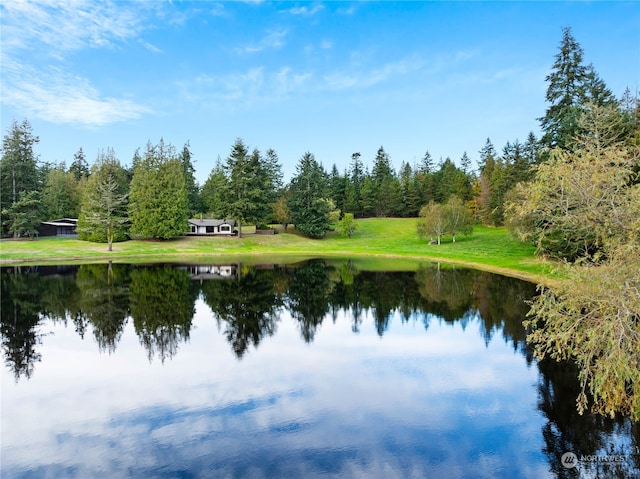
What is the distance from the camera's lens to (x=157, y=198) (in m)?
62.8

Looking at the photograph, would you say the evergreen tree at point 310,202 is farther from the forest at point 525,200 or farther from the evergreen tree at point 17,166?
the evergreen tree at point 17,166

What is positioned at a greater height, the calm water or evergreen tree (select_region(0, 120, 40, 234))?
evergreen tree (select_region(0, 120, 40, 234))

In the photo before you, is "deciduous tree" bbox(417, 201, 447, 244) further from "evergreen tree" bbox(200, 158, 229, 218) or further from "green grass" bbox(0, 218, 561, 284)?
"evergreen tree" bbox(200, 158, 229, 218)

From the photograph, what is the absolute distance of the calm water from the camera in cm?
815

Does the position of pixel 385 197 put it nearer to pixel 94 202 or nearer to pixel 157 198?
pixel 157 198

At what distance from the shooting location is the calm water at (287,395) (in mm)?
8148

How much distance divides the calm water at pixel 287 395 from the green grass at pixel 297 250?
1992 centimetres

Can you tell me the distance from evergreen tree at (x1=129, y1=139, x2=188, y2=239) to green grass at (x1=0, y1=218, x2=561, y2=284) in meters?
2.27

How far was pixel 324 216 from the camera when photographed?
73.9 m

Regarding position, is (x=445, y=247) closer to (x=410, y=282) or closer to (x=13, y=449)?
(x=410, y=282)

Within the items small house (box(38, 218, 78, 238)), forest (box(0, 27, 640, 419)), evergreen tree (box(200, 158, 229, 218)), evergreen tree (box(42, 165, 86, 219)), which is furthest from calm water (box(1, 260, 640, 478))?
evergreen tree (box(42, 165, 86, 219))

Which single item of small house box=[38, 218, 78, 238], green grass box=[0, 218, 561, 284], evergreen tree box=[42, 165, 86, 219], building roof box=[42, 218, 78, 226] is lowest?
green grass box=[0, 218, 561, 284]

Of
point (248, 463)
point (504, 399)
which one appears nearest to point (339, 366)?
point (504, 399)

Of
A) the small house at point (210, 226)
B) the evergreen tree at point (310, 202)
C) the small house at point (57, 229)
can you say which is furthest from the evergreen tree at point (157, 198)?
the evergreen tree at point (310, 202)
